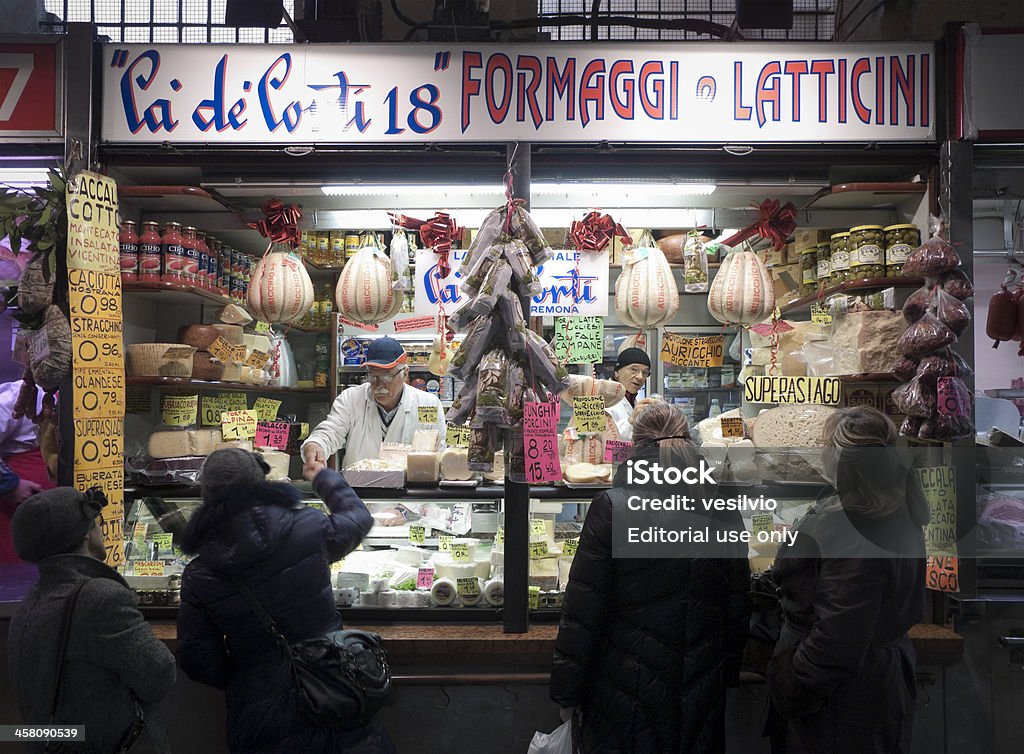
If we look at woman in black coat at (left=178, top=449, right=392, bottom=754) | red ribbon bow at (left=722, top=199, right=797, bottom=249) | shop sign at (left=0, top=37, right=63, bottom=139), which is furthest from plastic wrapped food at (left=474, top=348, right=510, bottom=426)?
shop sign at (left=0, top=37, right=63, bottom=139)

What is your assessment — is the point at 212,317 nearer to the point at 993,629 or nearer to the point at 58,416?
the point at 58,416

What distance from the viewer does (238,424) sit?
4.13 metres

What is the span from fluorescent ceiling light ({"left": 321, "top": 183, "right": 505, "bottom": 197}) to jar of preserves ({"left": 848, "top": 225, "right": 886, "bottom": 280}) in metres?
1.86

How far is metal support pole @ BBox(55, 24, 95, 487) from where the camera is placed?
360 cm

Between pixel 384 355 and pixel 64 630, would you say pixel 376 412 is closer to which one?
pixel 384 355

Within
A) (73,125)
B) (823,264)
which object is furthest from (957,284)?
(73,125)

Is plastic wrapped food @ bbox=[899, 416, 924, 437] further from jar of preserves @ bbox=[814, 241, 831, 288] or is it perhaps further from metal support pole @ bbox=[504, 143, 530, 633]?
metal support pole @ bbox=[504, 143, 530, 633]

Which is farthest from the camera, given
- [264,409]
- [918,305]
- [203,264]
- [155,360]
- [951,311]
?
[203,264]

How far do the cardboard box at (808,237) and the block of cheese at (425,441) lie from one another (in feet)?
7.86

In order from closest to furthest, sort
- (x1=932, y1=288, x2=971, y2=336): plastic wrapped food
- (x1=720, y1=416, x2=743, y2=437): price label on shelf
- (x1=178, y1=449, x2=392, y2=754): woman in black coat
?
(x1=178, y1=449, x2=392, y2=754): woman in black coat → (x1=932, y1=288, x2=971, y2=336): plastic wrapped food → (x1=720, y1=416, x2=743, y2=437): price label on shelf

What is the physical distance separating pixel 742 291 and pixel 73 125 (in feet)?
11.1

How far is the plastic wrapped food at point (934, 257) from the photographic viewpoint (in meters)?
3.50

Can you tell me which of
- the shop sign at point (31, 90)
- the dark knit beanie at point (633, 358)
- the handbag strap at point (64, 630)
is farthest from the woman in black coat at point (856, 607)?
the shop sign at point (31, 90)

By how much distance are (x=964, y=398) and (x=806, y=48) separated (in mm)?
1773
